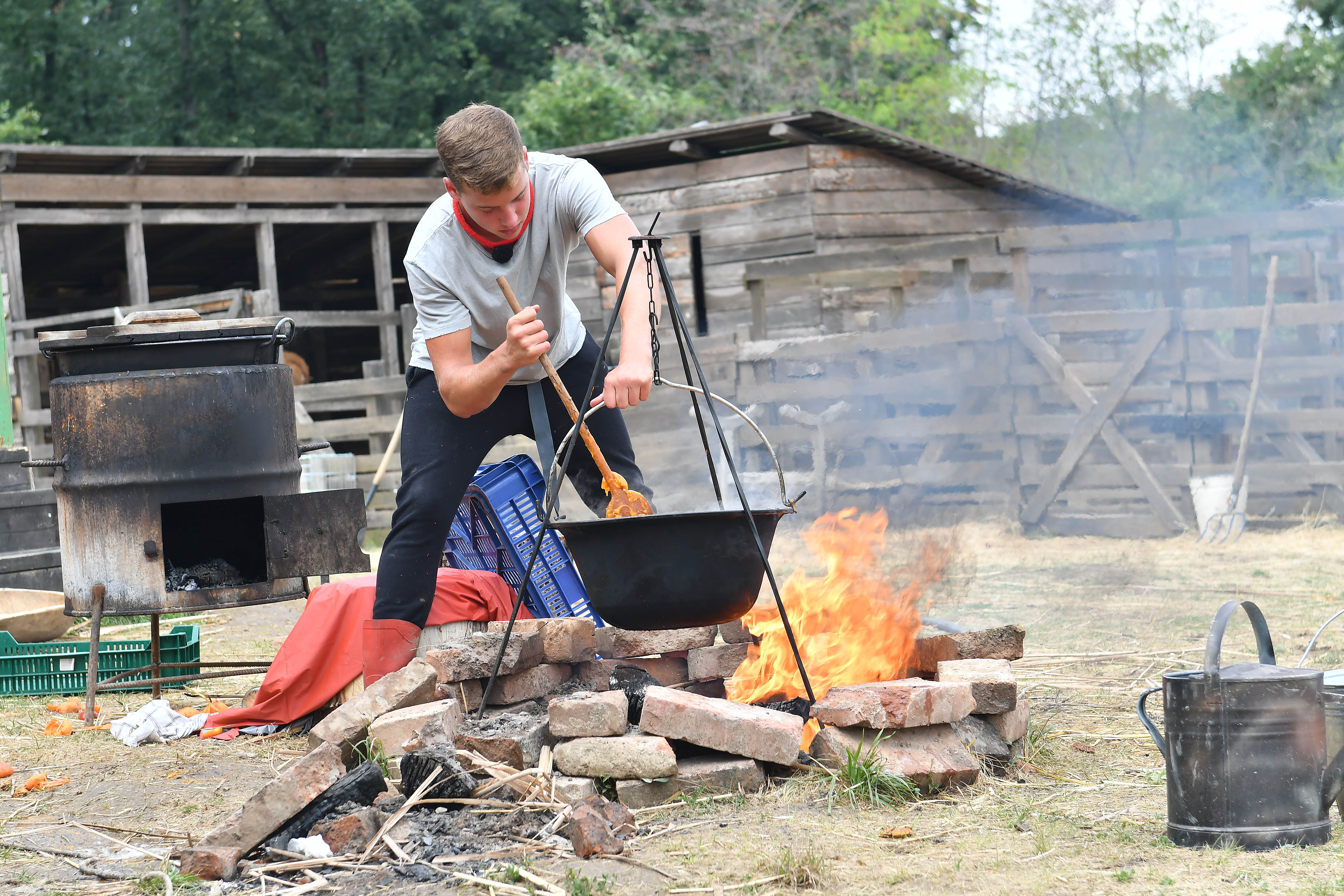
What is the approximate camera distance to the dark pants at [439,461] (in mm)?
3990

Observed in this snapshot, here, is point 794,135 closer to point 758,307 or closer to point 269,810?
point 758,307

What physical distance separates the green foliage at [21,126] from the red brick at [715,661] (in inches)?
818

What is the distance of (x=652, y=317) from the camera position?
3.38m

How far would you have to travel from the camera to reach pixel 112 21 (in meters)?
27.5

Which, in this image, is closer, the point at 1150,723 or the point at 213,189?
the point at 1150,723

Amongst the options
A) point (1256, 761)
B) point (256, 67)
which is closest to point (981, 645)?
point (1256, 761)

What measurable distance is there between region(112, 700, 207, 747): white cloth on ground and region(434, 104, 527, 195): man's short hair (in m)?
2.41

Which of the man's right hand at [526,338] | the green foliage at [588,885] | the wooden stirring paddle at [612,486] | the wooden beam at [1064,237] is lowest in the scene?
the green foliage at [588,885]

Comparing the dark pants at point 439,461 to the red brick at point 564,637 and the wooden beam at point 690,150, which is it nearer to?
the red brick at point 564,637

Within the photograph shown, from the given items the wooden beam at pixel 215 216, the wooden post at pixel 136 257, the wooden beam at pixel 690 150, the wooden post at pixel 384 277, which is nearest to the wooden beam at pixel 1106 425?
the wooden beam at pixel 690 150

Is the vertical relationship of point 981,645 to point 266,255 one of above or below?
below

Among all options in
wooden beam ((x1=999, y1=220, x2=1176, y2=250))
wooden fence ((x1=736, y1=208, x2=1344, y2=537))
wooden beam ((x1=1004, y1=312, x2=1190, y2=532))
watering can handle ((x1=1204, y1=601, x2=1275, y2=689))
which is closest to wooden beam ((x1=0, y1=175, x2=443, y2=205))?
wooden fence ((x1=736, y1=208, x2=1344, y2=537))

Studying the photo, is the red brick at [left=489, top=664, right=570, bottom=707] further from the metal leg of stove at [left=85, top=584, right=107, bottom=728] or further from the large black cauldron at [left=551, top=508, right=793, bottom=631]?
the metal leg of stove at [left=85, top=584, right=107, bottom=728]

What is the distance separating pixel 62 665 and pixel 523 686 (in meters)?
2.68
